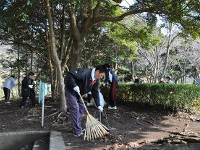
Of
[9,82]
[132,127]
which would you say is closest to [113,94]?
[132,127]

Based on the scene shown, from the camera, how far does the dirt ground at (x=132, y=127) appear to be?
16.9 feet

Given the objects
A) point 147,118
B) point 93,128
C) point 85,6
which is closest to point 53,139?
point 93,128

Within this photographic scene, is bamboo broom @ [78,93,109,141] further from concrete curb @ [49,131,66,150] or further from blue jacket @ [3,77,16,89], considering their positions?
blue jacket @ [3,77,16,89]

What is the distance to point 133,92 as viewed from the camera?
1054cm

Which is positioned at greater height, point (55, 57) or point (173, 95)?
point (55, 57)

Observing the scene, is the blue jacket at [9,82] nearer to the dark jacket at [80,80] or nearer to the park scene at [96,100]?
the park scene at [96,100]

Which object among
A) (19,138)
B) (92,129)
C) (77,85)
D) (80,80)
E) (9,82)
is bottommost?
(19,138)

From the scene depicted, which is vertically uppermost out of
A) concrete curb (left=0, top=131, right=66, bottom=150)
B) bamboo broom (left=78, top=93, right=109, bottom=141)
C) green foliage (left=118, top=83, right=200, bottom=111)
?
green foliage (left=118, top=83, right=200, bottom=111)

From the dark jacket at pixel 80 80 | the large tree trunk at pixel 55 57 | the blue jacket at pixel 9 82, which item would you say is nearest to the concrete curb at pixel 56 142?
the dark jacket at pixel 80 80

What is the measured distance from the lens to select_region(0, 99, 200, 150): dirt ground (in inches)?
203

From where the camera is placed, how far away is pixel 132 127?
7.18 meters

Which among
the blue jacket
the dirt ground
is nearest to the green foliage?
the dirt ground

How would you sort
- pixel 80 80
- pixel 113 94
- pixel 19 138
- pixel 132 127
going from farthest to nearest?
1. pixel 113 94
2. pixel 132 127
3. pixel 19 138
4. pixel 80 80

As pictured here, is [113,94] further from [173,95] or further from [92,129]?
[92,129]
